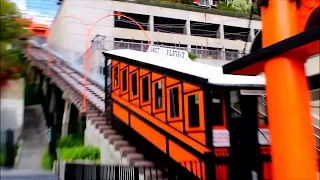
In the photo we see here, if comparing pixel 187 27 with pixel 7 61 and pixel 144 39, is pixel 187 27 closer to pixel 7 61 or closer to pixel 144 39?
pixel 144 39

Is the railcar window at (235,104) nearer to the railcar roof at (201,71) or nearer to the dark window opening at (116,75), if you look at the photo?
the railcar roof at (201,71)

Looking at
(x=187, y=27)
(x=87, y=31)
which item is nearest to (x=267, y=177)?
(x=87, y=31)

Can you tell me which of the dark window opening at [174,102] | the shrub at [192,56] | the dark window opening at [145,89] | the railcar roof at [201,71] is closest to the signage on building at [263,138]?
the railcar roof at [201,71]

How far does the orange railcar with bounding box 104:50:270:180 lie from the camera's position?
754 centimetres

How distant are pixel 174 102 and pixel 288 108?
360cm

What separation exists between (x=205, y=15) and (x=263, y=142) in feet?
88.1

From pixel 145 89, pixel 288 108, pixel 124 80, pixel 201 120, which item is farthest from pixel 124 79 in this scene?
pixel 288 108

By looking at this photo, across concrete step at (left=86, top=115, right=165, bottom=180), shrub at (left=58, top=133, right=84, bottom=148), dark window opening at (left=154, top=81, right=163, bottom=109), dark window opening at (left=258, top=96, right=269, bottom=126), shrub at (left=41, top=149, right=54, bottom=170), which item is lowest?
shrub at (left=41, top=149, right=54, bottom=170)

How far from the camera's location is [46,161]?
1406 centimetres

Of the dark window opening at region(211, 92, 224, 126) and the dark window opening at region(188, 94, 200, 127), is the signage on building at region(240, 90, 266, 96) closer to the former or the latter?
the dark window opening at region(211, 92, 224, 126)

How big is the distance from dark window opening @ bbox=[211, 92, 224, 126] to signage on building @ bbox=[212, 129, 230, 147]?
0.83ft

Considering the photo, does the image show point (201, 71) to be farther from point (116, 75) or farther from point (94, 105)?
point (94, 105)

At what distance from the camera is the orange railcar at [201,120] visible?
24.7ft

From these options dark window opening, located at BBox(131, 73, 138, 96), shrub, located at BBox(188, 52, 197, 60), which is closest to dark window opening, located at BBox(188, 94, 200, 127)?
dark window opening, located at BBox(131, 73, 138, 96)
